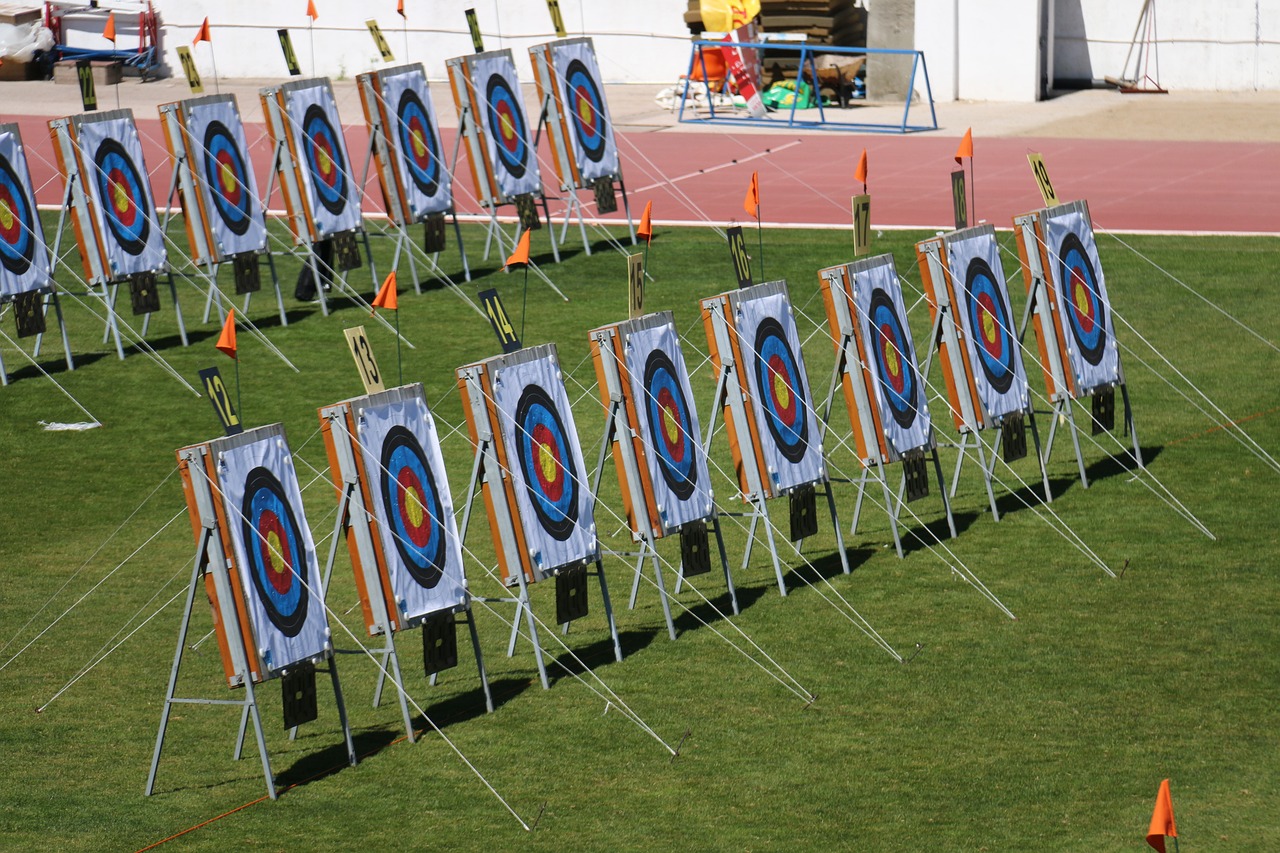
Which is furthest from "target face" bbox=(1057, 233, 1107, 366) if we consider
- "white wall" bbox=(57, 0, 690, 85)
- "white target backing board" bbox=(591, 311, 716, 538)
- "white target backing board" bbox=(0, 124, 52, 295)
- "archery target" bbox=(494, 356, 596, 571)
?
"white wall" bbox=(57, 0, 690, 85)

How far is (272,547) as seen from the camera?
8516 mm

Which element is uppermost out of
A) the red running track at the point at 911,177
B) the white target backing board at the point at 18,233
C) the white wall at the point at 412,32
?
the white wall at the point at 412,32

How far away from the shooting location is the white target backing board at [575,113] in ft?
60.6

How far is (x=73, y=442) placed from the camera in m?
13.9

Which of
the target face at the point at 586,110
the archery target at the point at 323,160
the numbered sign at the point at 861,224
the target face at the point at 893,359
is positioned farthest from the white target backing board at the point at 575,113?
the target face at the point at 893,359

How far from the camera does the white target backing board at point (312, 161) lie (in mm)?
16578

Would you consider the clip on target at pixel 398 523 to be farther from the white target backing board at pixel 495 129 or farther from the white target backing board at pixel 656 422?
the white target backing board at pixel 495 129

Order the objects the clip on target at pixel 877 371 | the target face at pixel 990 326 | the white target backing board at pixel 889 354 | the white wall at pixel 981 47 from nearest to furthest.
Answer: the clip on target at pixel 877 371 < the white target backing board at pixel 889 354 < the target face at pixel 990 326 < the white wall at pixel 981 47

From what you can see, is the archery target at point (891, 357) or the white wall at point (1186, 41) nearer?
the archery target at point (891, 357)

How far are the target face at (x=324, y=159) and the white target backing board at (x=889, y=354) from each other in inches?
271

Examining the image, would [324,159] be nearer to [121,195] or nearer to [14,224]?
[121,195]

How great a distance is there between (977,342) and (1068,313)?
3.17 feet

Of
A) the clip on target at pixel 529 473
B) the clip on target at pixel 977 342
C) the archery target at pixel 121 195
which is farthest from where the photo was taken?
the archery target at pixel 121 195

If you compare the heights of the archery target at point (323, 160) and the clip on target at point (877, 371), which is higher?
the archery target at point (323, 160)
